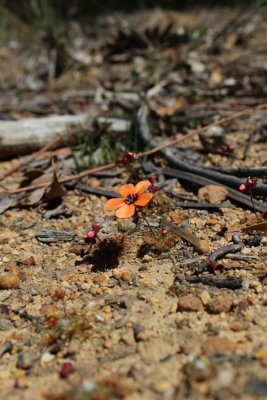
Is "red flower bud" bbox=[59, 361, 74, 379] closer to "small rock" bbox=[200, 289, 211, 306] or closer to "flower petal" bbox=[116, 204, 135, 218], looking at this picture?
"small rock" bbox=[200, 289, 211, 306]

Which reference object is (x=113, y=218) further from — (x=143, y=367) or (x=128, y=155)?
(x=143, y=367)

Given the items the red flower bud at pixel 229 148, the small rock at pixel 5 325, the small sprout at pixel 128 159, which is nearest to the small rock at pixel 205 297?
the small rock at pixel 5 325

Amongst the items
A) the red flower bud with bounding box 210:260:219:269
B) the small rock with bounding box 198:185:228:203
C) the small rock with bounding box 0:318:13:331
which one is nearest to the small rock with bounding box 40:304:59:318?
the small rock with bounding box 0:318:13:331

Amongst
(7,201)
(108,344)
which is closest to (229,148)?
(7,201)

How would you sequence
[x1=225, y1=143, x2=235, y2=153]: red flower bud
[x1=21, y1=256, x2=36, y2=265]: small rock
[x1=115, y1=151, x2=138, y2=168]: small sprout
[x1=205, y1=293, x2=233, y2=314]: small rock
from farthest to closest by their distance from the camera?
1. [x1=225, y1=143, x2=235, y2=153]: red flower bud
2. [x1=115, y1=151, x2=138, y2=168]: small sprout
3. [x1=21, y1=256, x2=36, y2=265]: small rock
4. [x1=205, y1=293, x2=233, y2=314]: small rock

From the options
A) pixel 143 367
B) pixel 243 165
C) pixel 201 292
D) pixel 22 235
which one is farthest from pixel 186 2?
pixel 143 367

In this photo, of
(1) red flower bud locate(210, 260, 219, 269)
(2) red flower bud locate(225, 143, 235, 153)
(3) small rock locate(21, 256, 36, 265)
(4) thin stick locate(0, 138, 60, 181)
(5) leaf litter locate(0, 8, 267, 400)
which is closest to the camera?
(5) leaf litter locate(0, 8, 267, 400)

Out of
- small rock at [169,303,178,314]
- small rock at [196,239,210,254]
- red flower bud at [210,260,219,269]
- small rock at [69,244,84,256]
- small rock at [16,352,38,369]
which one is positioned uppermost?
small rock at [196,239,210,254]
